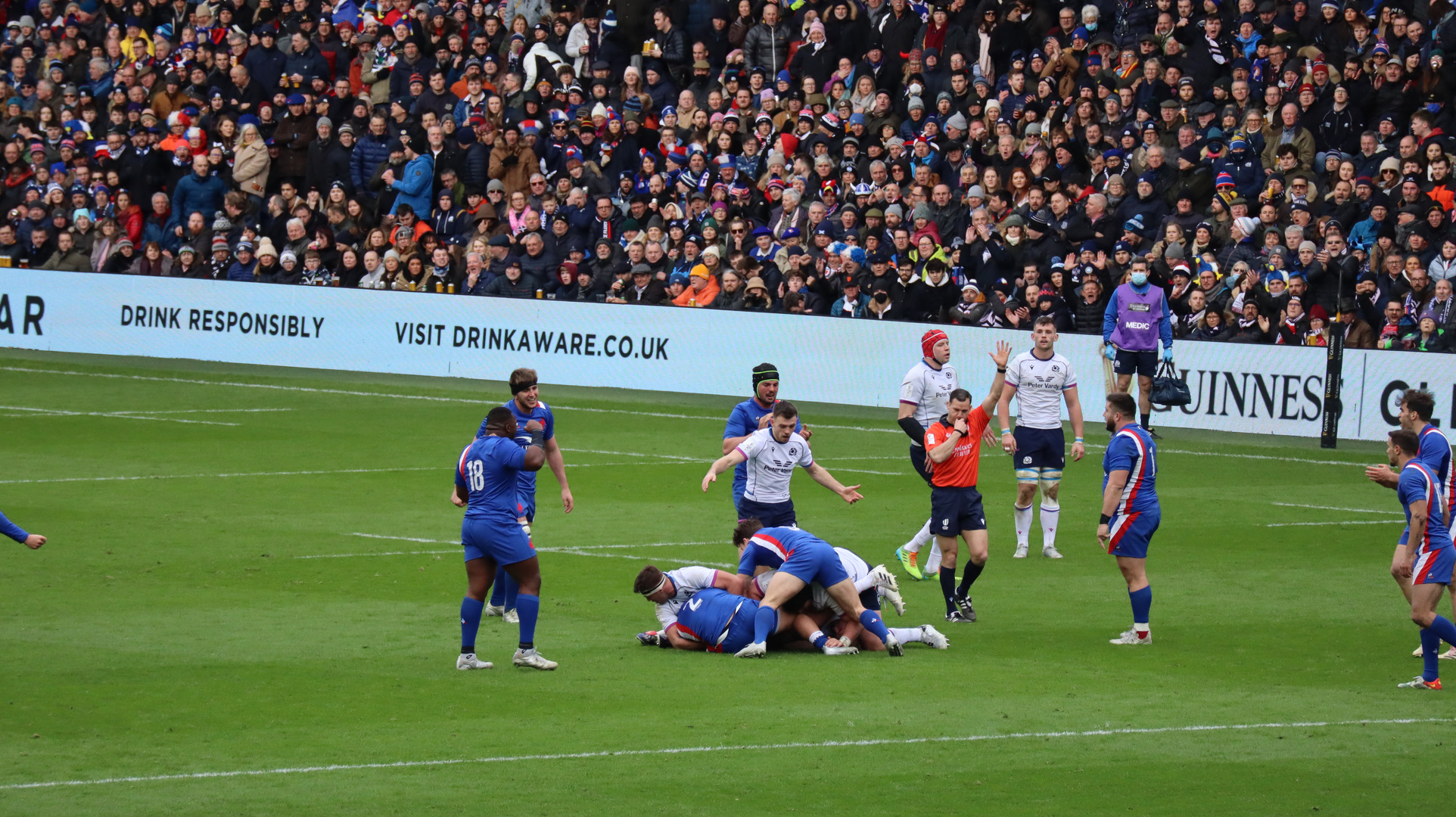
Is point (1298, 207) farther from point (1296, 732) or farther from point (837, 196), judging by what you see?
point (1296, 732)

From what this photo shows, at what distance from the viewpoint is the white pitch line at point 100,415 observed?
90.4 ft

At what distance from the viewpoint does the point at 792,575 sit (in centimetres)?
1327

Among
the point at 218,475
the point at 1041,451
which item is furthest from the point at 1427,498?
the point at 218,475

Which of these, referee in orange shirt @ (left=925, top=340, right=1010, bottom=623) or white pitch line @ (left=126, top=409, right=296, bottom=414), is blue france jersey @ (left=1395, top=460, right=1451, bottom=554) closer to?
referee in orange shirt @ (left=925, top=340, right=1010, bottom=623)

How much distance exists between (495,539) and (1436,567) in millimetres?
6047

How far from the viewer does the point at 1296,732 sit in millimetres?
11055

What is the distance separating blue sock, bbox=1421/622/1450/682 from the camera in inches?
482

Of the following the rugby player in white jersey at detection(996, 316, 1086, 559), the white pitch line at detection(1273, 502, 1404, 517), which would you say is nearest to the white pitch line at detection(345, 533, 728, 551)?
the rugby player in white jersey at detection(996, 316, 1086, 559)

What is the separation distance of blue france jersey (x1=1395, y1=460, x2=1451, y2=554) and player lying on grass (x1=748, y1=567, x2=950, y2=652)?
327 cm

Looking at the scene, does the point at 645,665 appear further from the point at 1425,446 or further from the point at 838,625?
the point at 1425,446

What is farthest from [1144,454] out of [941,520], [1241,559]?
[1241,559]

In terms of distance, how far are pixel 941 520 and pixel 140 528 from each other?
8242 millimetres

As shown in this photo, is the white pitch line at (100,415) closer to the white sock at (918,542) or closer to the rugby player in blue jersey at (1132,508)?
the white sock at (918,542)

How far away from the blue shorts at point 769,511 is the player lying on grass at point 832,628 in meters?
1.46
